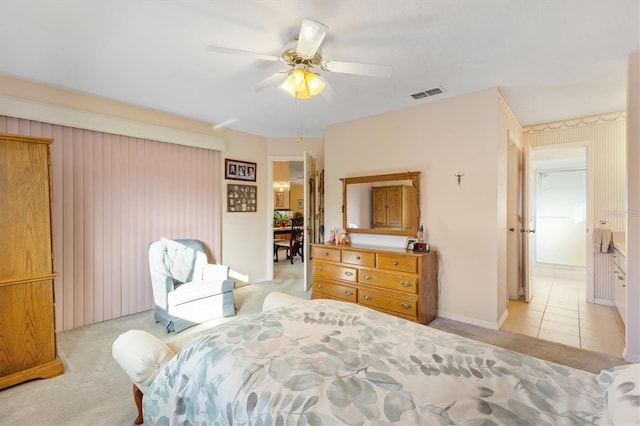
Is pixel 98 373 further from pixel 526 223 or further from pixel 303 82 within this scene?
pixel 526 223

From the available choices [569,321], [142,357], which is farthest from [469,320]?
[142,357]

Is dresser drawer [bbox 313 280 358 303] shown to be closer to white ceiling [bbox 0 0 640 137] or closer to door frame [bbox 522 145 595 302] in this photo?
white ceiling [bbox 0 0 640 137]

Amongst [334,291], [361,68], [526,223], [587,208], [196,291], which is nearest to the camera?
[361,68]

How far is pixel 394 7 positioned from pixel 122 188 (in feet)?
10.8

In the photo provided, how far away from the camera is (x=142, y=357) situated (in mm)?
1433

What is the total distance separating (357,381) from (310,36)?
1765mm

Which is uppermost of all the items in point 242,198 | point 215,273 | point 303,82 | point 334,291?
point 303,82

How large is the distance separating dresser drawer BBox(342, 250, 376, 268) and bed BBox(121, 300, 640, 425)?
5.89 ft

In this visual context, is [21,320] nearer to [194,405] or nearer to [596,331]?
[194,405]

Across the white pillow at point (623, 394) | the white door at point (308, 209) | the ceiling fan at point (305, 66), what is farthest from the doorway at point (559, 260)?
the ceiling fan at point (305, 66)

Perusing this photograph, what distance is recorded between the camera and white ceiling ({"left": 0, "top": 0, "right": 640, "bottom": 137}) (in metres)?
1.77

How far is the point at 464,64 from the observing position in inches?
95.8

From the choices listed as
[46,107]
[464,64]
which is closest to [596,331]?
[464,64]

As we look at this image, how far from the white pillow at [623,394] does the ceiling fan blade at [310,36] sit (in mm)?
1876
